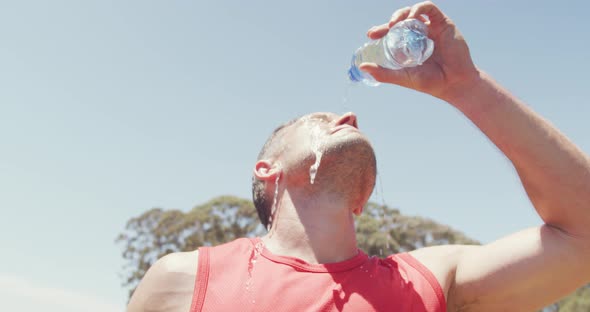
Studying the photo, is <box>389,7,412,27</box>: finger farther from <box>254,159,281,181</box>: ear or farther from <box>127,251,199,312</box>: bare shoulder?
<box>127,251,199,312</box>: bare shoulder

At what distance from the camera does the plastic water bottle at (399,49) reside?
9.27ft

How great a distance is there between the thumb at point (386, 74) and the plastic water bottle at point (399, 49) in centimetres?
6

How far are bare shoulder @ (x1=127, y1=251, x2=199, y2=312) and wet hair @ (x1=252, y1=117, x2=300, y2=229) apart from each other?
2.34ft

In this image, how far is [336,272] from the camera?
2652 millimetres

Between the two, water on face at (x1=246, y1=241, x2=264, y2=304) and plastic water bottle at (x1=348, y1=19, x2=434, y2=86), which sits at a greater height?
plastic water bottle at (x1=348, y1=19, x2=434, y2=86)

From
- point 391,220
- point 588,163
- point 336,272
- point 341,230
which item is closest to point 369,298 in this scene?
point 336,272

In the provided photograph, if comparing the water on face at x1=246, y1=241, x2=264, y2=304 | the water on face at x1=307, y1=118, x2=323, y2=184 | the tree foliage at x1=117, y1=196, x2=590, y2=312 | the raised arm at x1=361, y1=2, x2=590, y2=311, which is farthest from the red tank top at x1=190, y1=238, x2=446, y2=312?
the tree foliage at x1=117, y1=196, x2=590, y2=312

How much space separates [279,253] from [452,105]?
1.17 m

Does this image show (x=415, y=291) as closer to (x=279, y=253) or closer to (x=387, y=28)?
(x=279, y=253)

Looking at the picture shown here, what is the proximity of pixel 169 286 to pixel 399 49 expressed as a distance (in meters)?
1.84

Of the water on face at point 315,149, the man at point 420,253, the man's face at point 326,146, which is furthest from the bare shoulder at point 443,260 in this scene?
the water on face at point 315,149

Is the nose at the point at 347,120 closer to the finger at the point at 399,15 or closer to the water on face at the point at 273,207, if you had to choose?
the water on face at the point at 273,207

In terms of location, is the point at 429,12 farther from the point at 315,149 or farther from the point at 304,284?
the point at 304,284

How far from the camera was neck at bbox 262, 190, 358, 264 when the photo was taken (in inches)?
111
